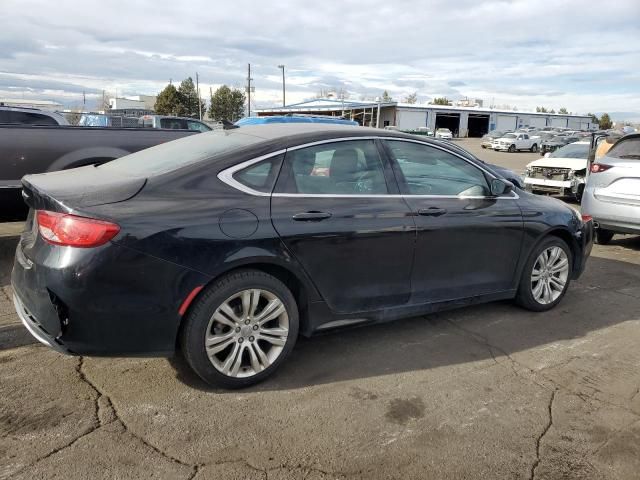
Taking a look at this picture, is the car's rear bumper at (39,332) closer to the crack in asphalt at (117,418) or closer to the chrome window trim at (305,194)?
the crack in asphalt at (117,418)

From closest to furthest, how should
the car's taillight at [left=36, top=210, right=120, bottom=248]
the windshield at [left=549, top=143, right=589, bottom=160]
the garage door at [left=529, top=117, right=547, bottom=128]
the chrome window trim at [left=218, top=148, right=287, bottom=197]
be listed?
the car's taillight at [left=36, top=210, right=120, bottom=248]
the chrome window trim at [left=218, top=148, right=287, bottom=197]
the windshield at [left=549, top=143, right=589, bottom=160]
the garage door at [left=529, top=117, right=547, bottom=128]

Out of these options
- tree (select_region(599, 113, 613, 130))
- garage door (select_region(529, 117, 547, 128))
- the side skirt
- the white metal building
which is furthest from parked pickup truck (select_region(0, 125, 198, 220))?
tree (select_region(599, 113, 613, 130))

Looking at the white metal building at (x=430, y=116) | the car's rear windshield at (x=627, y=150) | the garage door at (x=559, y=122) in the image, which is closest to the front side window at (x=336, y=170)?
the car's rear windshield at (x=627, y=150)

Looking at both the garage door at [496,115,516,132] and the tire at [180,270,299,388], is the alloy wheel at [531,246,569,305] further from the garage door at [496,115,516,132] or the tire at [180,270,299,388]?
the garage door at [496,115,516,132]

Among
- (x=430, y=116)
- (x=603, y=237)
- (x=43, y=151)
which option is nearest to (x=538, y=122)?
(x=430, y=116)

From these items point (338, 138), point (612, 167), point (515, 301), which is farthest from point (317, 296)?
point (612, 167)

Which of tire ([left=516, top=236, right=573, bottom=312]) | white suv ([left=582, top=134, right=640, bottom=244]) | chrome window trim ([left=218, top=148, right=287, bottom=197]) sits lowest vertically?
tire ([left=516, top=236, right=573, bottom=312])

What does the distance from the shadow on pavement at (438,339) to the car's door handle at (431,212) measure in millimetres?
1004

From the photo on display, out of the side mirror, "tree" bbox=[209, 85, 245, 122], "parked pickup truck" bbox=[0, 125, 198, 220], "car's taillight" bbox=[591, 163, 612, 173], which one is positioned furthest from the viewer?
"tree" bbox=[209, 85, 245, 122]

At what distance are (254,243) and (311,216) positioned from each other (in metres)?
0.45

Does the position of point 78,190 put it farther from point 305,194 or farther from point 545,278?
point 545,278

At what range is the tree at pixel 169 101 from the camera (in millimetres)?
73550

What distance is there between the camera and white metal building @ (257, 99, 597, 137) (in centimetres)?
7138

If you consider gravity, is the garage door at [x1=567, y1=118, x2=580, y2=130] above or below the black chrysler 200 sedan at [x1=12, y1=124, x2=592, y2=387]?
above
